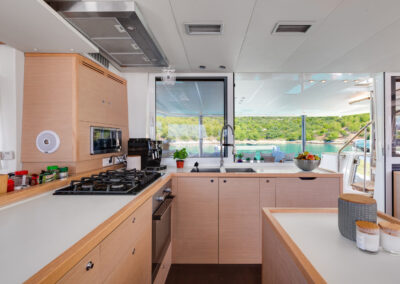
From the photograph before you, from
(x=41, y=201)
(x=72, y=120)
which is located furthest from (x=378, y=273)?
(x=72, y=120)

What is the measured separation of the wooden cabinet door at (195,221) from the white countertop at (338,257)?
1263 millimetres

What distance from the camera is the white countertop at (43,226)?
55 cm

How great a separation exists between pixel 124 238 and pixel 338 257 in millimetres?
887

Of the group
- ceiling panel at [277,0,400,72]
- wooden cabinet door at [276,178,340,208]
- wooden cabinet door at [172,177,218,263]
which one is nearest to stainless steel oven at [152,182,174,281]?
wooden cabinet door at [172,177,218,263]

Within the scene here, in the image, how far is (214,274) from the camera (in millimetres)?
1920

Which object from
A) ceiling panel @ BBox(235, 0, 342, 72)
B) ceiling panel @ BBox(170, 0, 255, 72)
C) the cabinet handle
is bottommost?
the cabinet handle

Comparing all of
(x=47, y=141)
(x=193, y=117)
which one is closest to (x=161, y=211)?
(x=47, y=141)

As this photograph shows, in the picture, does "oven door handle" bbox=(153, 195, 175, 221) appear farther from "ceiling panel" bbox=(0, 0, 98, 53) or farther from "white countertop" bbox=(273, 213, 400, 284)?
"ceiling panel" bbox=(0, 0, 98, 53)

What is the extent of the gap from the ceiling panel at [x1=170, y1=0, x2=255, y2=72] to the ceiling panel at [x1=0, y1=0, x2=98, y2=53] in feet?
2.45

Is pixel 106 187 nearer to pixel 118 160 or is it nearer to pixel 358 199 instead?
pixel 118 160

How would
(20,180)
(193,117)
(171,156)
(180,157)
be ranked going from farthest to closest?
(193,117) < (171,156) < (180,157) < (20,180)

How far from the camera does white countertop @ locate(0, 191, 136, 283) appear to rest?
550 millimetres

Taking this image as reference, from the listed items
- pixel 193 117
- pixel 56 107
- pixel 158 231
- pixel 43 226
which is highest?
pixel 193 117

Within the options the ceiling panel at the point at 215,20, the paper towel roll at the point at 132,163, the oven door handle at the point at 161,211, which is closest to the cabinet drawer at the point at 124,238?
the oven door handle at the point at 161,211
